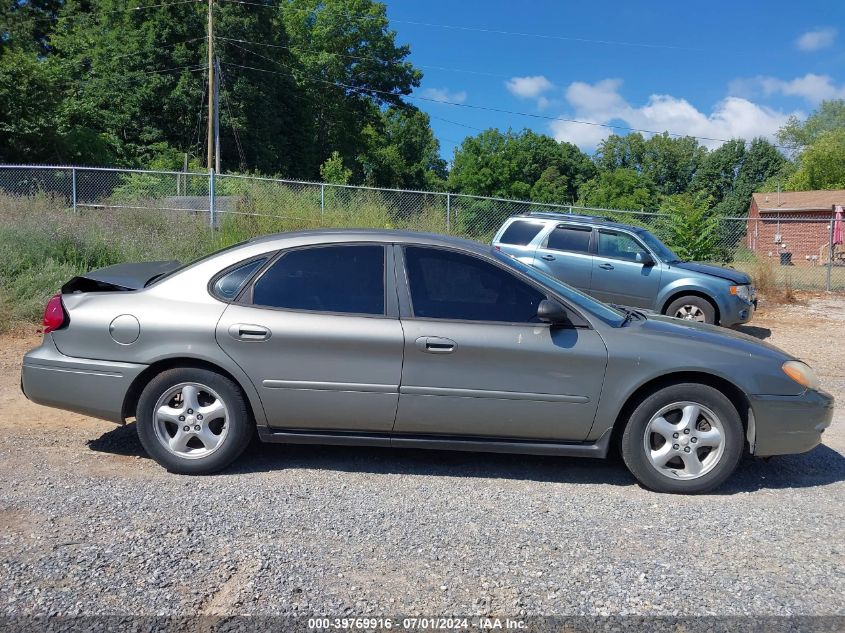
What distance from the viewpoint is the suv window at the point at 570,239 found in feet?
36.6

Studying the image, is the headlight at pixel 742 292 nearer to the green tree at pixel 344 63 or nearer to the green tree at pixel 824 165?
the green tree at pixel 344 63

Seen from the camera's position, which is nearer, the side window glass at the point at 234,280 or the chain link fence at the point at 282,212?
the side window glass at the point at 234,280

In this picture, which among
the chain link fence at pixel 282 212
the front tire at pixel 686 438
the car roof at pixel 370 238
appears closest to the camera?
the front tire at pixel 686 438

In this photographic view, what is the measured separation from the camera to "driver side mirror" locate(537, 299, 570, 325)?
4.54 metres

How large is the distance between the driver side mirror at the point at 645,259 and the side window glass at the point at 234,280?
24.4ft

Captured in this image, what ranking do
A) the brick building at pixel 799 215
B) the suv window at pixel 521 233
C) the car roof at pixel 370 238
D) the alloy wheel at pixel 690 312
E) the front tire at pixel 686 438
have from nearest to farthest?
the front tire at pixel 686 438 → the car roof at pixel 370 238 → the alloy wheel at pixel 690 312 → the suv window at pixel 521 233 → the brick building at pixel 799 215

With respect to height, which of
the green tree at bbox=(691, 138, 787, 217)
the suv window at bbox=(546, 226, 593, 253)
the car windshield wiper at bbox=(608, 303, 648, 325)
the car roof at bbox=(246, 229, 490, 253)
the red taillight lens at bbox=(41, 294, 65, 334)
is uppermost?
the green tree at bbox=(691, 138, 787, 217)

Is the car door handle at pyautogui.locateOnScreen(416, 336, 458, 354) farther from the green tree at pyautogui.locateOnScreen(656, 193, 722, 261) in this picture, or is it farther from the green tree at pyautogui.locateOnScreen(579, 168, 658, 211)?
the green tree at pyautogui.locateOnScreen(579, 168, 658, 211)

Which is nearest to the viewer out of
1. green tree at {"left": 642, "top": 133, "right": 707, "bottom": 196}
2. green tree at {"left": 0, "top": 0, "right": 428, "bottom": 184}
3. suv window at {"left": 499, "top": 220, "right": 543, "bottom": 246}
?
suv window at {"left": 499, "top": 220, "right": 543, "bottom": 246}

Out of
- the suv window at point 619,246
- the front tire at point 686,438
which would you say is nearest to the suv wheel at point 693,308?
the suv window at point 619,246

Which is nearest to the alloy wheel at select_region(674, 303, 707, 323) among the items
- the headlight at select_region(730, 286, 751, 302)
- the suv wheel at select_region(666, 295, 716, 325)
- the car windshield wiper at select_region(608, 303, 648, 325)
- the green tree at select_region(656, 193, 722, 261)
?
the suv wheel at select_region(666, 295, 716, 325)

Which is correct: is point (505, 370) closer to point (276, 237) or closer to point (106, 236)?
point (276, 237)

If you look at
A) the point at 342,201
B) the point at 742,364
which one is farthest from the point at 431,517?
the point at 342,201

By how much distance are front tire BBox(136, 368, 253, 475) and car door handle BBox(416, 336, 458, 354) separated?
3.95ft
